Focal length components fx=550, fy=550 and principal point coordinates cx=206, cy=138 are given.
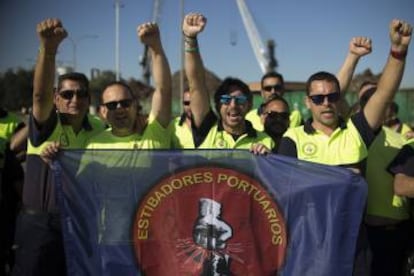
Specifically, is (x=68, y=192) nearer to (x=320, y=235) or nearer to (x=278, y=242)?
(x=278, y=242)

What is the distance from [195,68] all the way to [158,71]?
303 millimetres

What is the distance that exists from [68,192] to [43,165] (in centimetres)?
27

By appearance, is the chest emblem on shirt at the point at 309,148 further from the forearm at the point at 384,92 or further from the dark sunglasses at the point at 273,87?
the dark sunglasses at the point at 273,87

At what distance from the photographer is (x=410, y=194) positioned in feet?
12.8

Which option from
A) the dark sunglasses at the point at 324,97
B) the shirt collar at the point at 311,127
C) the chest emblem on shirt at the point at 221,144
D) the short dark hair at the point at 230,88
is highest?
the short dark hair at the point at 230,88

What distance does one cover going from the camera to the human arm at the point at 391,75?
3963 millimetres

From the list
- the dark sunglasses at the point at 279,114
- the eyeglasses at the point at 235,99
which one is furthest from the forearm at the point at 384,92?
the dark sunglasses at the point at 279,114

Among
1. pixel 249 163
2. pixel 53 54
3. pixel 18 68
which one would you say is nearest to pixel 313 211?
pixel 249 163

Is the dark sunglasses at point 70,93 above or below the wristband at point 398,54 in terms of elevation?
below

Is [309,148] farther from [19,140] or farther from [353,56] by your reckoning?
[19,140]

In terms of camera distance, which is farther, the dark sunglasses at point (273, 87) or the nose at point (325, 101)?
the dark sunglasses at point (273, 87)

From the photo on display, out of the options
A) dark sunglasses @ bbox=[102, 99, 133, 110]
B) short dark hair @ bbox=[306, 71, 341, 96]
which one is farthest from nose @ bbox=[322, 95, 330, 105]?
dark sunglasses @ bbox=[102, 99, 133, 110]

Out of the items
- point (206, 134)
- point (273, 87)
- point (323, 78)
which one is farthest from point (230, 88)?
point (273, 87)

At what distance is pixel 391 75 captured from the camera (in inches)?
157
